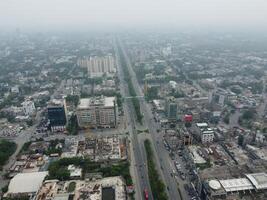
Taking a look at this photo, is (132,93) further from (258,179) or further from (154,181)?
(258,179)

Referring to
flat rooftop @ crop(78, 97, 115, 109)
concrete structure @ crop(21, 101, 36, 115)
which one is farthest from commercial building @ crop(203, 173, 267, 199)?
concrete structure @ crop(21, 101, 36, 115)

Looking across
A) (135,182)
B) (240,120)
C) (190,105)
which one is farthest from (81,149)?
(240,120)

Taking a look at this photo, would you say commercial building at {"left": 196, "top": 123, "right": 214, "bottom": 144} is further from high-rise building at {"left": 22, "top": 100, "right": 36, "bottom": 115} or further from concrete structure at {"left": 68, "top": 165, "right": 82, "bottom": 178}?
A: high-rise building at {"left": 22, "top": 100, "right": 36, "bottom": 115}

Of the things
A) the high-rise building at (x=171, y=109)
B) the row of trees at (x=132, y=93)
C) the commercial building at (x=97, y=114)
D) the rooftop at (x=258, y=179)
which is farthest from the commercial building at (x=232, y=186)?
the row of trees at (x=132, y=93)

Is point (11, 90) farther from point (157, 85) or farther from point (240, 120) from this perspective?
point (240, 120)

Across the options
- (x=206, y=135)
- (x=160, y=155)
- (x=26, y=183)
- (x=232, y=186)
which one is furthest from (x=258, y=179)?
(x=26, y=183)
